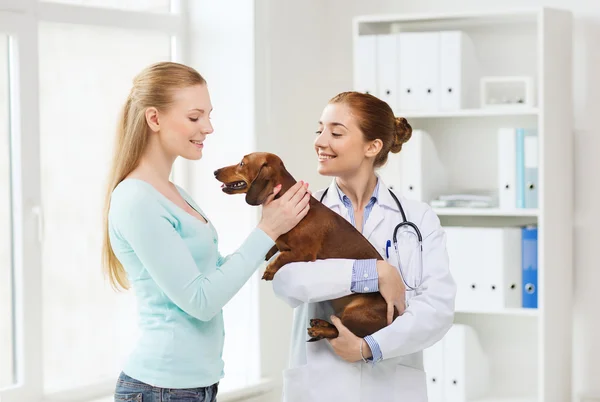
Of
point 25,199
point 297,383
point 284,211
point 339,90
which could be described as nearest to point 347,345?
point 297,383

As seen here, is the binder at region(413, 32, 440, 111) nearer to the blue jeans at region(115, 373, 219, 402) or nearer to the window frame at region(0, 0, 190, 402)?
the window frame at region(0, 0, 190, 402)

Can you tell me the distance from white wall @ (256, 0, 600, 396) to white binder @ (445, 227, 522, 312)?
323 millimetres

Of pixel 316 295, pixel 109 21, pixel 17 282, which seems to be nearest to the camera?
pixel 316 295

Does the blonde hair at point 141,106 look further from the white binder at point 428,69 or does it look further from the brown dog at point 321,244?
the white binder at point 428,69

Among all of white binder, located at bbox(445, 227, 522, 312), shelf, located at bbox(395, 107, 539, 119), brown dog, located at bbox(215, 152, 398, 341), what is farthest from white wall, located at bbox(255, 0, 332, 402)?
brown dog, located at bbox(215, 152, 398, 341)

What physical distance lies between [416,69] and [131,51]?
1.15 m

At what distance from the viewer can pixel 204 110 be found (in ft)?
5.68

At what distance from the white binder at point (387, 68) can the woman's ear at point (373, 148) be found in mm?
1391

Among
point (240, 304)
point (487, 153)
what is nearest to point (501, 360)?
point (487, 153)

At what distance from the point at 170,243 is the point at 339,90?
2.27 metres

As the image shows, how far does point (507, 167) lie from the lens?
123 inches

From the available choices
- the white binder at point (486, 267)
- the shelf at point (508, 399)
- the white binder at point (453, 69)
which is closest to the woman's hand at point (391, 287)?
the white binder at point (486, 267)

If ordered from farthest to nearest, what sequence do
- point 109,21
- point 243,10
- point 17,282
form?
point 243,10 < point 109,21 < point 17,282
